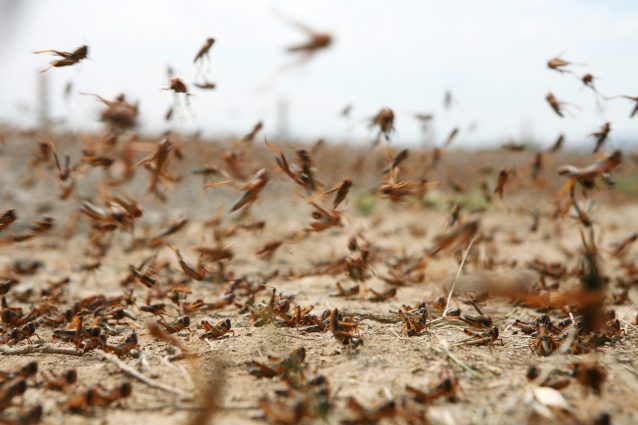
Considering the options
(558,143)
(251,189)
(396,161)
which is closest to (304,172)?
(251,189)

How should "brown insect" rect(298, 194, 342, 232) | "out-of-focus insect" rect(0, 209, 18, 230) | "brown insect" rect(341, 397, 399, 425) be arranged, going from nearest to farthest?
"brown insect" rect(341, 397, 399, 425)
"out-of-focus insect" rect(0, 209, 18, 230)
"brown insect" rect(298, 194, 342, 232)

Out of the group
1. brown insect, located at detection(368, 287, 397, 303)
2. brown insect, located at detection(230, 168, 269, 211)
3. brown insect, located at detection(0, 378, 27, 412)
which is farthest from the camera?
brown insect, located at detection(368, 287, 397, 303)

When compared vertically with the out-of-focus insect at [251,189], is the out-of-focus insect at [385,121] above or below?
above

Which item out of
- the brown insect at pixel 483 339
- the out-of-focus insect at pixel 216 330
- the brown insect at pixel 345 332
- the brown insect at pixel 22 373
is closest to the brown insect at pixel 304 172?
the brown insect at pixel 345 332

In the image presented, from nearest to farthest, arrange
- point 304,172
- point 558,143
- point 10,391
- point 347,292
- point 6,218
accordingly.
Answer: point 10,391 → point 6,218 → point 304,172 → point 347,292 → point 558,143

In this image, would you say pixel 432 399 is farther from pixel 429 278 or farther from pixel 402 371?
pixel 429 278

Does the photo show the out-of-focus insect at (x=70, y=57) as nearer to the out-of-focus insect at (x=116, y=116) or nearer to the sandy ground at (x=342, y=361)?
the out-of-focus insect at (x=116, y=116)

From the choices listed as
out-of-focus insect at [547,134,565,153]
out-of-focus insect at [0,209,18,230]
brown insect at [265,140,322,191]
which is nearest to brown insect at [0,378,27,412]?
out-of-focus insect at [0,209,18,230]

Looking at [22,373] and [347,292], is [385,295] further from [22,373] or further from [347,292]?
[22,373]

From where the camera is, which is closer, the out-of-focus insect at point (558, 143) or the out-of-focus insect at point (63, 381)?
the out-of-focus insect at point (63, 381)

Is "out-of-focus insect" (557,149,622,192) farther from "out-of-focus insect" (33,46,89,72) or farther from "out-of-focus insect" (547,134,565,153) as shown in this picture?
"out-of-focus insect" (33,46,89,72)

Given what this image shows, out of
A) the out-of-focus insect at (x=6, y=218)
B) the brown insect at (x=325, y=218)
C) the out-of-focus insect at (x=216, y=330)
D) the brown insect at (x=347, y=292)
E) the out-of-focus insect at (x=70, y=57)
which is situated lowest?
the brown insect at (x=347, y=292)

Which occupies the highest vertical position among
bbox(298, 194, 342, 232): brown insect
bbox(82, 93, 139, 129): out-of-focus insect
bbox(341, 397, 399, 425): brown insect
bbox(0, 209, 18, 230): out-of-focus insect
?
bbox(82, 93, 139, 129): out-of-focus insect
